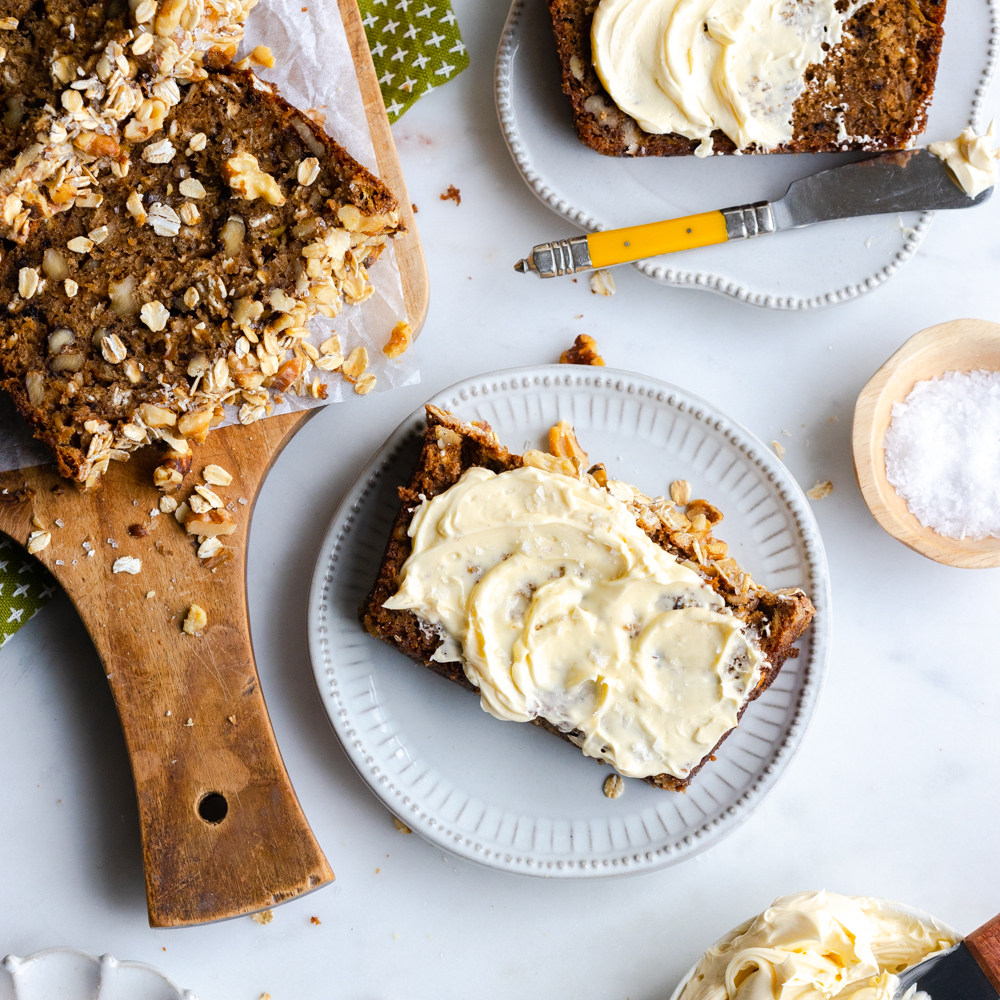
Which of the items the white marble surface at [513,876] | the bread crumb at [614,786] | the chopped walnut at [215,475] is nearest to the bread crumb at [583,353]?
the white marble surface at [513,876]

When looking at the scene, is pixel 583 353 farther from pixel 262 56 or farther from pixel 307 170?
pixel 262 56

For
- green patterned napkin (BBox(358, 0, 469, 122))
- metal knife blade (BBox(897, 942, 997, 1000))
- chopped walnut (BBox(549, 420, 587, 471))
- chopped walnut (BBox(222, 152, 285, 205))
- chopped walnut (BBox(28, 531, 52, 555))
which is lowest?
metal knife blade (BBox(897, 942, 997, 1000))

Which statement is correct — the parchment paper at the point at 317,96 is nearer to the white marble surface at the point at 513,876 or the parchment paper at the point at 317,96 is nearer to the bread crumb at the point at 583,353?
the white marble surface at the point at 513,876

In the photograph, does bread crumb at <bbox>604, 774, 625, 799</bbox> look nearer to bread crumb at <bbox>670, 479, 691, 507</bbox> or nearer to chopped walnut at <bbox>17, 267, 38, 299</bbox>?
bread crumb at <bbox>670, 479, 691, 507</bbox>

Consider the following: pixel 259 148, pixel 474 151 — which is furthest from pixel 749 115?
pixel 259 148

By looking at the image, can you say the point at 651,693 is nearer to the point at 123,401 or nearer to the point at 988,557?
the point at 988,557

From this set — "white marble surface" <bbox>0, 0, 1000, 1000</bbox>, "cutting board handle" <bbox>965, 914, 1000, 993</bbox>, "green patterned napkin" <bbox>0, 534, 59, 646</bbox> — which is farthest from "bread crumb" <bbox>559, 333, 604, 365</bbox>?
"cutting board handle" <bbox>965, 914, 1000, 993</bbox>
